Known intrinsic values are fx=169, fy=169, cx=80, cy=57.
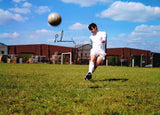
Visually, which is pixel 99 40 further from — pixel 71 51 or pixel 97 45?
pixel 71 51

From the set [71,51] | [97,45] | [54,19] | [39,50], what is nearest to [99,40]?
[97,45]

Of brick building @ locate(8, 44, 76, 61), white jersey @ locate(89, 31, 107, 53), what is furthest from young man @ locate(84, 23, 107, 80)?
brick building @ locate(8, 44, 76, 61)

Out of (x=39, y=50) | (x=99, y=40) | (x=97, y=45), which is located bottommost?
(x=97, y=45)

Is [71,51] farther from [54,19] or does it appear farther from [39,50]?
[54,19]

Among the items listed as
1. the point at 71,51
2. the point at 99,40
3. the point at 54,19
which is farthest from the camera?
the point at 71,51

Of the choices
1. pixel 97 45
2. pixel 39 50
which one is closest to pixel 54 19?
pixel 97 45

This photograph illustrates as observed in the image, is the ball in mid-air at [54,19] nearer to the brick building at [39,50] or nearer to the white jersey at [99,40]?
the white jersey at [99,40]

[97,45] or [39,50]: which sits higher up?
[39,50]

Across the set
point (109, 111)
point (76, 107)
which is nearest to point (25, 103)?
point (76, 107)

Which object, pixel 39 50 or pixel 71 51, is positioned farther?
pixel 39 50

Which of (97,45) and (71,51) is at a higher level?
(71,51)

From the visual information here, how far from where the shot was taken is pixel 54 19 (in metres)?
14.0

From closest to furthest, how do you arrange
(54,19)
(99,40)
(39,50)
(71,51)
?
(99,40), (54,19), (71,51), (39,50)

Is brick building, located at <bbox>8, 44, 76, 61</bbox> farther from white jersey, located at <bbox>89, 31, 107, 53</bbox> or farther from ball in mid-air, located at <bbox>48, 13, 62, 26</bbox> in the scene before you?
white jersey, located at <bbox>89, 31, 107, 53</bbox>
